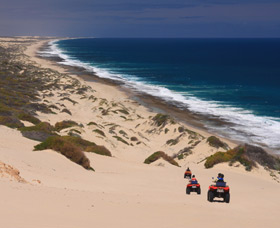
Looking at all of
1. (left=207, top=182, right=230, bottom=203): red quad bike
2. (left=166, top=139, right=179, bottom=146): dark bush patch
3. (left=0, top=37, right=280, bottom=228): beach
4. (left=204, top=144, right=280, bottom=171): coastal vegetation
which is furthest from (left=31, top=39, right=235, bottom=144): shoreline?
(left=207, top=182, right=230, bottom=203): red quad bike

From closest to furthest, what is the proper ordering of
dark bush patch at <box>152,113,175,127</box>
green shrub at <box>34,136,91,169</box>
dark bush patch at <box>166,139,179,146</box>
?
green shrub at <box>34,136,91,169</box>
dark bush patch at <box>166,139,179,146</box>
dark bush patch at <box>152,113,175,127</box>

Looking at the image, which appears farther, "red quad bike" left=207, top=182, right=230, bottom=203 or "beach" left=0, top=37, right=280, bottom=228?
"red quad bike" left=207, top=182, right=230, bottom=203

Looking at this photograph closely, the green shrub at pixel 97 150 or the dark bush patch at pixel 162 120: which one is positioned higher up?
the dark bush patch at pixel 162 120

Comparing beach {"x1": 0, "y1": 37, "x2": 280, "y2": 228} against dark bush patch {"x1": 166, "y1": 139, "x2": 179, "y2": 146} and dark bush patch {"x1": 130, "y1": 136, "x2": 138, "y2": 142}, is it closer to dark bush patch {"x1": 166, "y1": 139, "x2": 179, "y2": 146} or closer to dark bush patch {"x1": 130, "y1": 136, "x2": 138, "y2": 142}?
dark bush patch {"x1": 130, "y1": 136, "x2": 138, "y2": 142}

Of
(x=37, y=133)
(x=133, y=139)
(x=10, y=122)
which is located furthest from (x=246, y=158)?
(x=10, y=122)

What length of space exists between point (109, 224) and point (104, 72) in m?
77.5

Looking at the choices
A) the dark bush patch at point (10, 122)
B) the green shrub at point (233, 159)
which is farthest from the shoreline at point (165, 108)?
the dark bush patch at point (10, 122)

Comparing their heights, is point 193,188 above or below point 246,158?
above

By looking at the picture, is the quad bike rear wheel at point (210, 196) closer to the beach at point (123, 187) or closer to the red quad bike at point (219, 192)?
the red quad bike at point (219, 192)

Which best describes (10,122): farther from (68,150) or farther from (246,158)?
(246,158)

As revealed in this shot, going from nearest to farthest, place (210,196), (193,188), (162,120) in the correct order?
1. (210,196)
2. (193,188)
3. (162,120)

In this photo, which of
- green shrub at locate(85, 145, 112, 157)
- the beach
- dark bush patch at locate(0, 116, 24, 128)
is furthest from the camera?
dark bush patch at locate(0, 116, 24, 128)

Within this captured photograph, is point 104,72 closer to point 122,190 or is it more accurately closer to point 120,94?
point 120,94

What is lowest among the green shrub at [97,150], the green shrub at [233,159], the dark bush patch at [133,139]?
the dark bush patch at [133,139]
